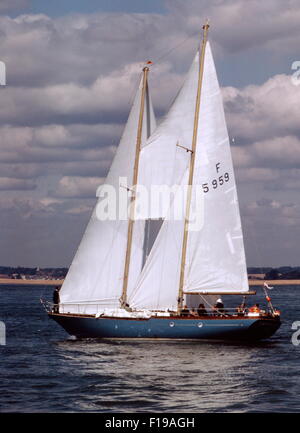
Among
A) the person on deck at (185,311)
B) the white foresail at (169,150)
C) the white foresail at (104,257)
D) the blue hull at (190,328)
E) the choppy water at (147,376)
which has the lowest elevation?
the choppy water at (147,376)

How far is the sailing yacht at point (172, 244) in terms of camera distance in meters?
53.5

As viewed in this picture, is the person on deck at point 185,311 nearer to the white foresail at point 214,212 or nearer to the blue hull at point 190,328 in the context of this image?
the blue hull at point 190,328

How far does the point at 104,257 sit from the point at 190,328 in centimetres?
736

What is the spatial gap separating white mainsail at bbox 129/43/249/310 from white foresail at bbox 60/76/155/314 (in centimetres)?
201

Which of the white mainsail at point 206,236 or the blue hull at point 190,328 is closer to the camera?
the blue hull at point 190,328

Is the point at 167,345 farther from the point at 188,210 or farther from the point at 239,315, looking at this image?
the point at 188,210

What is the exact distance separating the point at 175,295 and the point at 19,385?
16.9m

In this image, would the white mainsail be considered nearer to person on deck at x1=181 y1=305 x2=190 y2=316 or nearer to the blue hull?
person on deck at x1=181 y1=305 x2=190 y2=316

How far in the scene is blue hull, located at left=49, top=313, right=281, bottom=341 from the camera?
52656 mm

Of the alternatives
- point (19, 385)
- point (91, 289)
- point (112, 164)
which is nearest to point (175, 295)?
point (91, 289)

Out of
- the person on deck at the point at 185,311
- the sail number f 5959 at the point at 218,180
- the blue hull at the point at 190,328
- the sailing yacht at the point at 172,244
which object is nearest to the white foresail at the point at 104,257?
the sailing yacht at the point at 172,244

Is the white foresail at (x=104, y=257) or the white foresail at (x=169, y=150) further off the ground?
the white foresail at (x=169, y=150)

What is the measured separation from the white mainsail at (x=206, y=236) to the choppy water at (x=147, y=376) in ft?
11.6

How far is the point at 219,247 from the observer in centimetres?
5466
